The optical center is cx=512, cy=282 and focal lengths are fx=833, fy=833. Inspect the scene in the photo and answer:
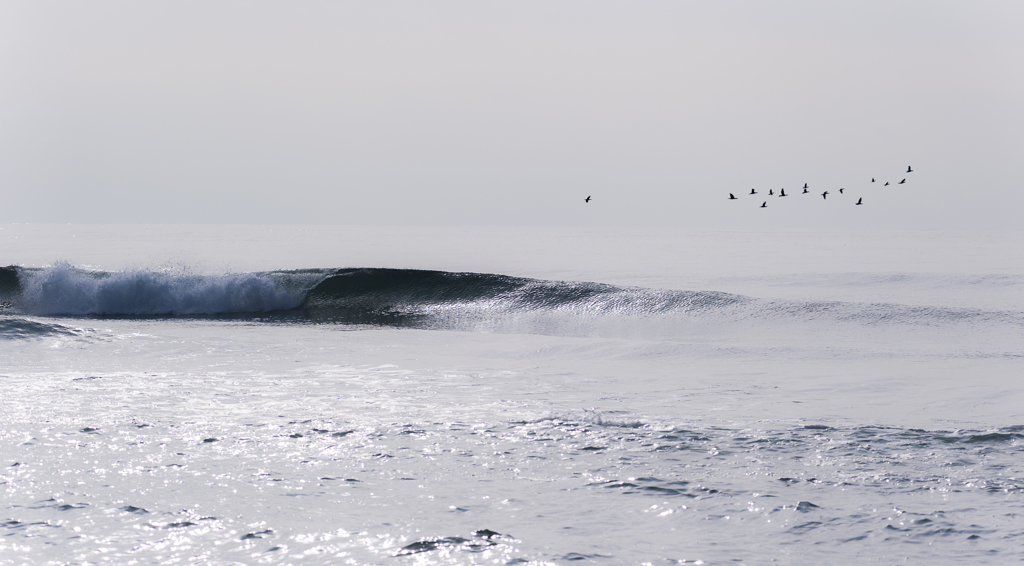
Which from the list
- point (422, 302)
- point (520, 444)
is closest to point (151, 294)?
point (422, 302)

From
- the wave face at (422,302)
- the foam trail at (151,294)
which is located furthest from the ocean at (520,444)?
the foam trail at (151,294)

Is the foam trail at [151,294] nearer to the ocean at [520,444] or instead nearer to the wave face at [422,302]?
the wave face at [422,302]

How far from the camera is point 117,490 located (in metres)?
5.36

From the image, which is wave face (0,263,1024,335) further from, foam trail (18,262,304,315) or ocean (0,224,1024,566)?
ocean (0,224,1024,566)

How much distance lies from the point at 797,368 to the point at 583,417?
4636 millimetres

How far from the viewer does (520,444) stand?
21.6ft

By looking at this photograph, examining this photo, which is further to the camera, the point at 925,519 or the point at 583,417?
the point at 583,417

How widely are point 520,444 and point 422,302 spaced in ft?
48.8

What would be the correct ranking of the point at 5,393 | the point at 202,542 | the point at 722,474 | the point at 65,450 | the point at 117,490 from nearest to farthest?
the point at 202,542, the point at 117,490, the point at 722,474, the point at 65,450, the point at 5,393

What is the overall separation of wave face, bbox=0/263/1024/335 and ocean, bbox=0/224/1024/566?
22.6 inches

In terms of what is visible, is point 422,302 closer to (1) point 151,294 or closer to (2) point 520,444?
(1) point 151,294

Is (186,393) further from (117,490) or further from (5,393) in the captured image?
(117,490)

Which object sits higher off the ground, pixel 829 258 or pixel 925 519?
pixel 829 258

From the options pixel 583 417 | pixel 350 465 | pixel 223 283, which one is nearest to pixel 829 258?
Result: pixel 223 283
